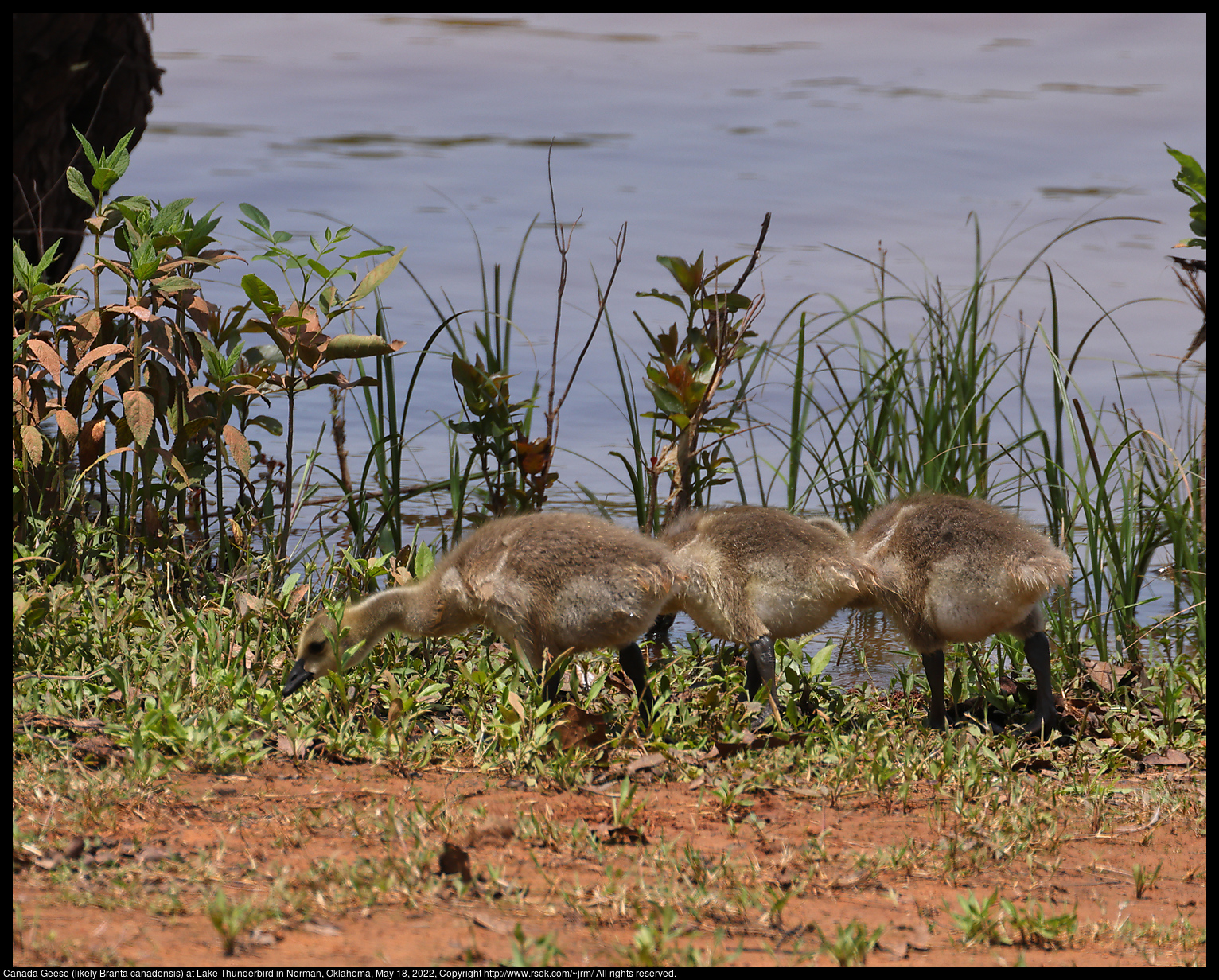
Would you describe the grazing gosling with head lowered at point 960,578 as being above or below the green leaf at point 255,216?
below

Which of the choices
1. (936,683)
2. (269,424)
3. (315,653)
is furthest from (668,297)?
(315,653)

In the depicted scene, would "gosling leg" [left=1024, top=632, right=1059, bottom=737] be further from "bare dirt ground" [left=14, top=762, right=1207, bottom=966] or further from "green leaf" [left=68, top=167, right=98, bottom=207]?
"green leaf" [left=68, top=167, right=98, bottom=207]

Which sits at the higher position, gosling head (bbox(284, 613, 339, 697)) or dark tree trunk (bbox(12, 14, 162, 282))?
dark tree trunk (bbox(12, 14, 162, 282))

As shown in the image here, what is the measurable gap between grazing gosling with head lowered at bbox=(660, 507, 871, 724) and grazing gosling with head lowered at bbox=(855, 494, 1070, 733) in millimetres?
188

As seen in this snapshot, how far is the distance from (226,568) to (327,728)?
5.34 ft

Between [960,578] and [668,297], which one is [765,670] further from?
[668,297]

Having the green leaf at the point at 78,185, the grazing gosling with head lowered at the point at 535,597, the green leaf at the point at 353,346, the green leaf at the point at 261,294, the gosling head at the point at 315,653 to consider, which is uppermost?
the green leaf at the point at 78,185

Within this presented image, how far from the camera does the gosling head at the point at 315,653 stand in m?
4.76

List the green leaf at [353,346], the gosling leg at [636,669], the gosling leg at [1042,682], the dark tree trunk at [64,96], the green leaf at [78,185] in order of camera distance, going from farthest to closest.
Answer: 1. the dark tree trunk at [64,96]
2. the green leaf at [353,346]
3. the green leaf at [78,185]
4. the gosling leg at [1042,682]
5. the gosling leg at [636,669]

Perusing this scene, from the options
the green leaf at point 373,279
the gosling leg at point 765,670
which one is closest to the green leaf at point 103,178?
the green leaf at point 373,279

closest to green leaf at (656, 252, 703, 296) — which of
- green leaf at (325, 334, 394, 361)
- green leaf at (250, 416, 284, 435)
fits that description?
green leaf at (325, 334, 394, 361)

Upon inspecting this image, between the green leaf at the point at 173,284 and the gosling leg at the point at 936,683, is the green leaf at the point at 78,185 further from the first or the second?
the gosling leg at the point at 936,683

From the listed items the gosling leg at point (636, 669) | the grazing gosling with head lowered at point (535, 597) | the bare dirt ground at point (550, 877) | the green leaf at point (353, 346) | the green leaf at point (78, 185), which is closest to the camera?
the bare dirt ground at point (550, 877)

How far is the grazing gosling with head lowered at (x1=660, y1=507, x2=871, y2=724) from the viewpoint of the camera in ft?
15.9
